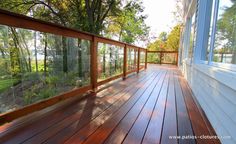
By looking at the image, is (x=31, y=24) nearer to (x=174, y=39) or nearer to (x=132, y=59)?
(x=132, y=59)

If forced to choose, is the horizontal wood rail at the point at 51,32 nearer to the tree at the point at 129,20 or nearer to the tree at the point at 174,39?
the tree at the point at 129,20

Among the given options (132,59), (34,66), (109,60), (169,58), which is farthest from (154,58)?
(34,66)

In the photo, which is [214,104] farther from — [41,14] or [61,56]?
[41,14]

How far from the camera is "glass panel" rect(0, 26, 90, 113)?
1.46 m

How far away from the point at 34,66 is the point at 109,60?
6.40ft

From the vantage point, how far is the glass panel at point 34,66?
1.46 m

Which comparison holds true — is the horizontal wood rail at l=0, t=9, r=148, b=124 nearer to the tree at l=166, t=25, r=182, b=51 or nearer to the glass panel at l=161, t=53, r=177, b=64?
the glass panel at l=161, t=53, r=177, b=64

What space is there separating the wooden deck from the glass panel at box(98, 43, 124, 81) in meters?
0.95

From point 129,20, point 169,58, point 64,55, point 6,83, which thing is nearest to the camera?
point 6,83

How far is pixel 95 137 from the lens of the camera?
136 centimetres

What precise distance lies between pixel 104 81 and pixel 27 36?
6.15 ft

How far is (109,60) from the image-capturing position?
3.54 m

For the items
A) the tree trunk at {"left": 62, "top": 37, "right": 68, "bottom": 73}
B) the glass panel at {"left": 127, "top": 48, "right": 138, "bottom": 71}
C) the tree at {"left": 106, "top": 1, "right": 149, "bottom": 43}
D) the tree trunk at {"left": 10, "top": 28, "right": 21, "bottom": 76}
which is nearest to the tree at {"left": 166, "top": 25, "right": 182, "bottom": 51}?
the tree at {"left": 106, "top": 1, "right": 149, "bottom": 43}

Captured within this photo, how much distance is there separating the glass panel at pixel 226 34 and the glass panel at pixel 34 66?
1854mm
